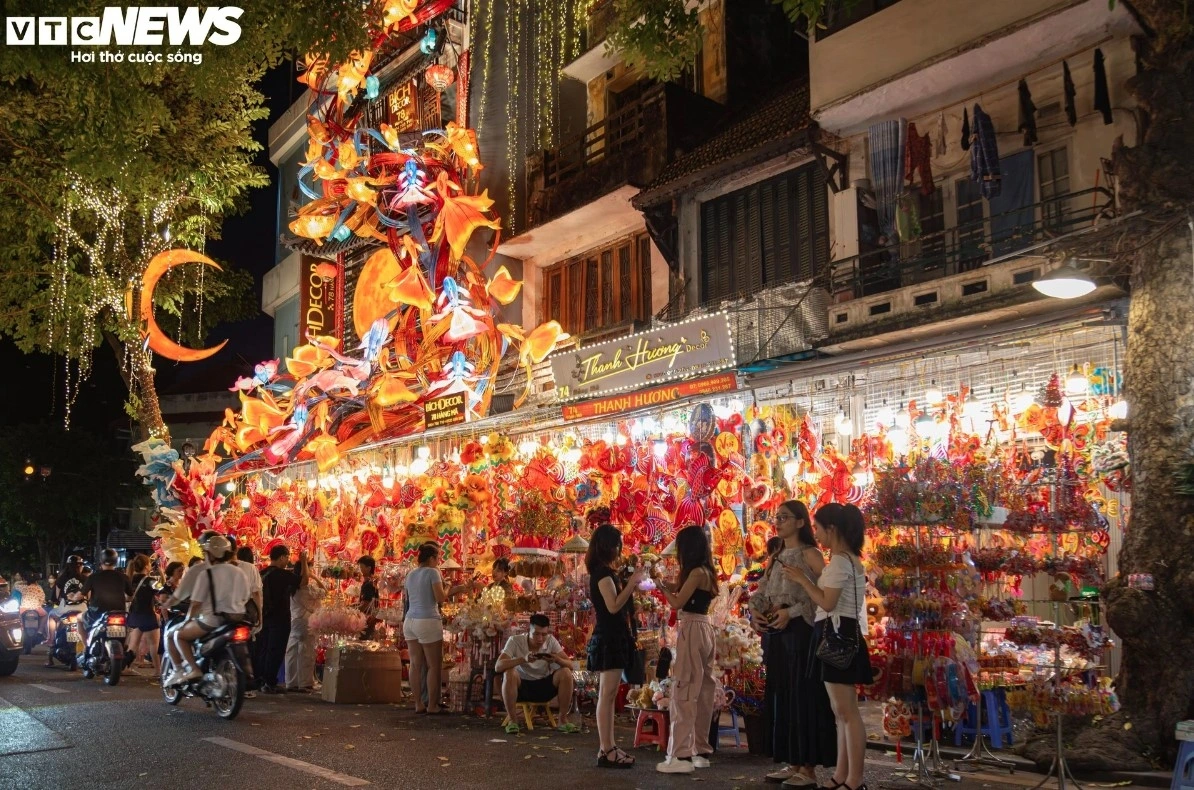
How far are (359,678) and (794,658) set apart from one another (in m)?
6.38

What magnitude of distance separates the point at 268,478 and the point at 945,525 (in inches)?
751

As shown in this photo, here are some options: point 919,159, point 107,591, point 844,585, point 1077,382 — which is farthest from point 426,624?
point 919,159

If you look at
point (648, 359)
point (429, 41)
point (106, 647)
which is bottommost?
point (106, 647)

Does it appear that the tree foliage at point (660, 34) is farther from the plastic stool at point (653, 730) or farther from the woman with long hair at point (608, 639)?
the plastic stool at point (653, 730)

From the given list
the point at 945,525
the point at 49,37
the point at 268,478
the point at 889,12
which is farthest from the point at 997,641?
the point at 268,478

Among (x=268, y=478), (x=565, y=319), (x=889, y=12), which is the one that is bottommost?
(x=268, y=478)

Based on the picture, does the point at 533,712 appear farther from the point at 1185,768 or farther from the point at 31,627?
the point at 31,627

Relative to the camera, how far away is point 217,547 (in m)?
10.4

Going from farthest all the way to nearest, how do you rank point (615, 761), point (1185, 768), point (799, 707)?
point (615, 761) < point (799, 707) < point (1185, 768)

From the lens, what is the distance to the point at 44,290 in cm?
2108

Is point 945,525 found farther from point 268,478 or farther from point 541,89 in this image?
point 268,478

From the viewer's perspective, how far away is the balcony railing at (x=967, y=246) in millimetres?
10500

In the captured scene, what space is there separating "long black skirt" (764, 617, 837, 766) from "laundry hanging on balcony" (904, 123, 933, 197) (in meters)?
7.25

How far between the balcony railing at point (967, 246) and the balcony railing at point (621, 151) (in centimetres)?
448
